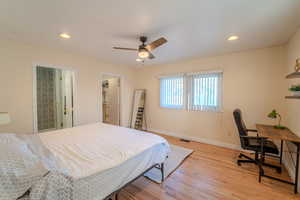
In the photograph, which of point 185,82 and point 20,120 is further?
point 185,82

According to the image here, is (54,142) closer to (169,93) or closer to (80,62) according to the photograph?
(80,62)

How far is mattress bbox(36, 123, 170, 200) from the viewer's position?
1208 millimetres

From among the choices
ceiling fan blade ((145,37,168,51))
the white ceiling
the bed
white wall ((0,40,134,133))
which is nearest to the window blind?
the white ceiling

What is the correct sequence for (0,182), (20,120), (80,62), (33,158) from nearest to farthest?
(0,182) → (33,158) → (20,120) → (80,62)

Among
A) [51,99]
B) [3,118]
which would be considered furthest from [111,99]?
[3,118]

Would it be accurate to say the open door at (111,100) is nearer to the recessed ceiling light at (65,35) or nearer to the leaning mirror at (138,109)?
the leaning mirror at (138,109)

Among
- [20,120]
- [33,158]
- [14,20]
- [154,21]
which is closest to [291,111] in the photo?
[154,21]

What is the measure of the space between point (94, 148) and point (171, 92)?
10.7ft

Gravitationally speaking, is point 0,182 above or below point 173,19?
below

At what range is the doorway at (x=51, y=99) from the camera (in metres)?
4.05

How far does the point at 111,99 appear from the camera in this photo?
539cm

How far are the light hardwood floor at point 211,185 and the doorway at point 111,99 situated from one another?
320cm

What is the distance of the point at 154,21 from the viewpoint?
1.95m

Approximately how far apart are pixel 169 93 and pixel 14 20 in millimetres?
3850
